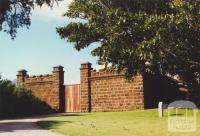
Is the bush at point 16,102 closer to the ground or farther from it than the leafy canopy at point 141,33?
closer to the ground

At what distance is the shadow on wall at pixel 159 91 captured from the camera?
32.2m

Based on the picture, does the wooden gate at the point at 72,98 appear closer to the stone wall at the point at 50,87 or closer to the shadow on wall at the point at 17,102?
the stone wall at the point at 50,87

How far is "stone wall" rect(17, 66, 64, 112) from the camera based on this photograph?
36.6 m

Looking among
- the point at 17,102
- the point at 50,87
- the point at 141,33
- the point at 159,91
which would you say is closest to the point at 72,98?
the point at 50,87

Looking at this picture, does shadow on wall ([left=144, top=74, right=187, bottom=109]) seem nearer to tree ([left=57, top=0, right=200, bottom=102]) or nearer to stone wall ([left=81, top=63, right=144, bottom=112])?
stone wall ([left=81, top=63, right=144, bottom=112])

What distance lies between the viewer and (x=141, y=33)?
23.9m

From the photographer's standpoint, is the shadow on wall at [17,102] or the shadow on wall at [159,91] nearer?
the shadow on wall at [17,102]

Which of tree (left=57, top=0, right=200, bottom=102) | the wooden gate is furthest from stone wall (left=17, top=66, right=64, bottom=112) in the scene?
tree (left=57, top=0, right=200, bottom=102)

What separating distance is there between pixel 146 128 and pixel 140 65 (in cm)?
827

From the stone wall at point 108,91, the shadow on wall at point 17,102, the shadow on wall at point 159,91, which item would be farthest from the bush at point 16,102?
the shadow on wall at point 159,91

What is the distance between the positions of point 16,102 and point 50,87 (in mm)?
4839

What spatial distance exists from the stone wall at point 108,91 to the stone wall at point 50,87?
2672 mm

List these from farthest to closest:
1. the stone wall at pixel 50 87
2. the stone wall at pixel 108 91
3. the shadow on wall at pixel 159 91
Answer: the stone wall at pixel 50 87
the shadow on wall at pixel 159 91
the stone wall at pixel 108 91

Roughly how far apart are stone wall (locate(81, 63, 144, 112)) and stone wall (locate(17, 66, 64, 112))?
2672 millimetres
